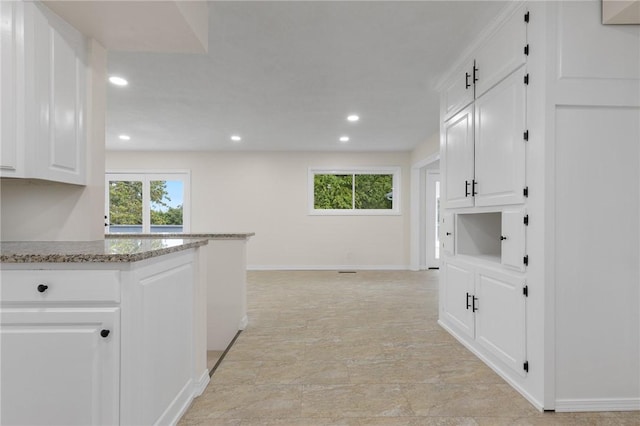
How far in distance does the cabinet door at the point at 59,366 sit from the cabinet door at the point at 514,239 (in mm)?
2137

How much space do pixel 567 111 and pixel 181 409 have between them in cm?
270

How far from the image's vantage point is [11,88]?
1.51m

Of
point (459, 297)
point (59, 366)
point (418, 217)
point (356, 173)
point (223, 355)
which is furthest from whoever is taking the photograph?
point (356, 173)

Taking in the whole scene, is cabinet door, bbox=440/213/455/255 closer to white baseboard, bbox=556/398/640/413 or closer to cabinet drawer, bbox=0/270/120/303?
white baseboard, bbox=556/398/640/413

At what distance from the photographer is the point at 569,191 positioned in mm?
1812

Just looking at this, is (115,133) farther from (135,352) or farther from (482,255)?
(482,255)

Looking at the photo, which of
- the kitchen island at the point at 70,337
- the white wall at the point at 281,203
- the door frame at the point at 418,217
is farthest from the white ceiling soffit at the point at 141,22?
the door frame at the point at 418,217

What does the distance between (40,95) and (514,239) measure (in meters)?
2.74

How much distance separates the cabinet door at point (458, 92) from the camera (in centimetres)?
266

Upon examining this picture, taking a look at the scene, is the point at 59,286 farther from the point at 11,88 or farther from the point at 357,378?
the point at 357,378

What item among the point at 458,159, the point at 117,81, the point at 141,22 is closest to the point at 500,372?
the point at 458,159

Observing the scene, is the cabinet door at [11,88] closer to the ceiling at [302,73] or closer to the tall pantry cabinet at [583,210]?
the ceiling at [302,73]

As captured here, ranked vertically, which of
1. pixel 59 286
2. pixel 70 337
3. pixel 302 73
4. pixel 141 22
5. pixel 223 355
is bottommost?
pixel 223 355

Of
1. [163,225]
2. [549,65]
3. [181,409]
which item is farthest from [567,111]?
[163,225]
